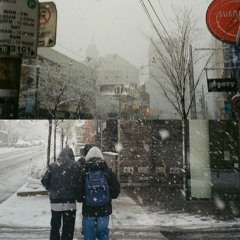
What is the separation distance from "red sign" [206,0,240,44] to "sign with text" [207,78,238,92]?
3.75 feet

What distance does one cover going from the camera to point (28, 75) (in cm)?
1154

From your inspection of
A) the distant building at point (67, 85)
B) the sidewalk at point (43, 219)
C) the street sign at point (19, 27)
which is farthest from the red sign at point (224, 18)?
the distant building at point (67, 85)

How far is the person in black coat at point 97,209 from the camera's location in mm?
4250

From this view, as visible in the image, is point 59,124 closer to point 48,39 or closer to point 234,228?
point 48,39

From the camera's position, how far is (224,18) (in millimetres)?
6984

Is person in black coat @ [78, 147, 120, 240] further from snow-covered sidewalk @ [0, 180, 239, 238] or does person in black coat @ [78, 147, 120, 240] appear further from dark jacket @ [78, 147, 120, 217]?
snow-covered sidewalk @ [0, 180, 239, 238]

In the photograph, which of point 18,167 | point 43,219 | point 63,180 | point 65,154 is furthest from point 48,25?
point 18,167

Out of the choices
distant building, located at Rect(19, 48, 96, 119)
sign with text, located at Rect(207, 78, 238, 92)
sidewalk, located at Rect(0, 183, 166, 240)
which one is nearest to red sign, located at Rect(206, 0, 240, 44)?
sign with text, located at Rect(207, 78, 238, 92)

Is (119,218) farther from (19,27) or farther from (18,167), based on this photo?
(19,27)

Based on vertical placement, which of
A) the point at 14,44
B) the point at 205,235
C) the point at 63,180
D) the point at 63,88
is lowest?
the point at 205,235

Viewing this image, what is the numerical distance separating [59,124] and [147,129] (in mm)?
3040

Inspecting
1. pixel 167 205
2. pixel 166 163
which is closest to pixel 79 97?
pixel 166 163

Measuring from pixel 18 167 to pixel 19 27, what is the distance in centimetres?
642

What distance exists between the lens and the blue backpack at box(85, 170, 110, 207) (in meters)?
4.21
